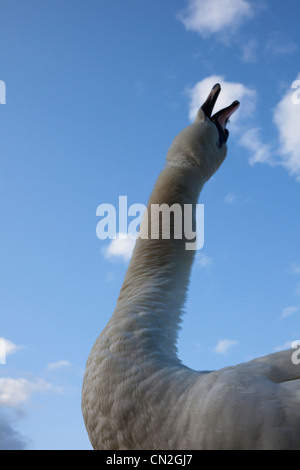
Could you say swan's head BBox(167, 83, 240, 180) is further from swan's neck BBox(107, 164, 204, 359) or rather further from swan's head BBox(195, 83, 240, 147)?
swan's neck BBox(107, 164, 204, 359)

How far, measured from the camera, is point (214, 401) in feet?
9.00

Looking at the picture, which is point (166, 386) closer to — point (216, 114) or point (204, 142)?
point (204, 142)

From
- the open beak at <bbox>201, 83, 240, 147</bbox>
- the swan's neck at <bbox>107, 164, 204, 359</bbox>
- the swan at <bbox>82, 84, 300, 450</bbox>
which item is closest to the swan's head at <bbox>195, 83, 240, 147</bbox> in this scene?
the open beak at <bbox>201, 83, 240, 147</bbox>

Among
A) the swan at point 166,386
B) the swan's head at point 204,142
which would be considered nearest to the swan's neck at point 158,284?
the swan at point 166,386

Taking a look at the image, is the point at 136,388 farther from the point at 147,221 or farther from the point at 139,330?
the point at 147,221

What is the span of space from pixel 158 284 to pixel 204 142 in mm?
1801

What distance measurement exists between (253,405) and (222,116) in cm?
380

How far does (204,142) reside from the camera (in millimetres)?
4902

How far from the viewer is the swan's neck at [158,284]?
3.34m

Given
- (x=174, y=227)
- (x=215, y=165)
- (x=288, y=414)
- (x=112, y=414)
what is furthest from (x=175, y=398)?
(x=215, y=165)

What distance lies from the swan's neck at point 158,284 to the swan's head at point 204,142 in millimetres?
199

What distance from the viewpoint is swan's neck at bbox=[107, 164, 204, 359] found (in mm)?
3344

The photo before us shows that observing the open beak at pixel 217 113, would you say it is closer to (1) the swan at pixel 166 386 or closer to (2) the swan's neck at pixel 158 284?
(2) the swan's neck at pixel 158 284

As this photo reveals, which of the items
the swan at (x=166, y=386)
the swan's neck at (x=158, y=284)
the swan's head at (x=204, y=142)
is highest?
the swan's head at (x=204, y=142)
